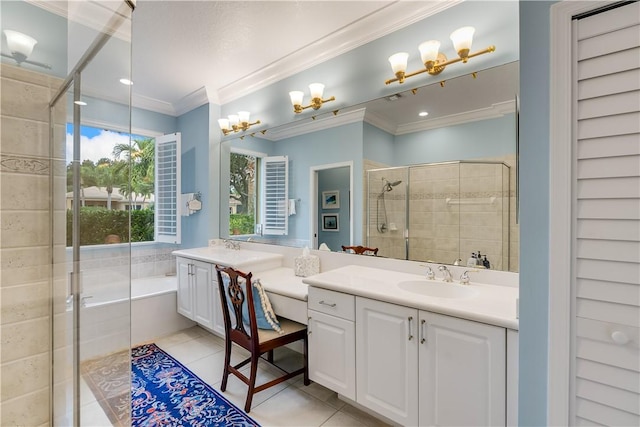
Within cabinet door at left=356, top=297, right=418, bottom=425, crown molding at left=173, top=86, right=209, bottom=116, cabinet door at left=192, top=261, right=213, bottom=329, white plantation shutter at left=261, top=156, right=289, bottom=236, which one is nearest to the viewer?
cabinet door at left=356, top=297, right=418, bottom=425

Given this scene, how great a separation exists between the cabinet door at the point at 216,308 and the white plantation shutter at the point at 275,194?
775 millimetres

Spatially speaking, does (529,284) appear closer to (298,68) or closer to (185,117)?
(298,68)

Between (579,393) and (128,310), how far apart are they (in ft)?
5.92

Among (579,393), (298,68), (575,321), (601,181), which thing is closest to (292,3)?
(298,68)

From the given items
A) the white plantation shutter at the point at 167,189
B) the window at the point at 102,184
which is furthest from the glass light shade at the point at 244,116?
the window at the point at 102,184

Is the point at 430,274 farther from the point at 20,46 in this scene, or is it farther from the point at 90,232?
the point at 20,46

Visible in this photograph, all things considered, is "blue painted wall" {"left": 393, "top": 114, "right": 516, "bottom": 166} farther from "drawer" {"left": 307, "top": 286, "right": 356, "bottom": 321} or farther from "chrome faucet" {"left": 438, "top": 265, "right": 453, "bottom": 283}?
"drawer" {"left": 307, "top": 286, "right": 356, "bottom": 321}

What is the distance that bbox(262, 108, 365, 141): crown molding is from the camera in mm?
2374

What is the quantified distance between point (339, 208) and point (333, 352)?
3.74 ft

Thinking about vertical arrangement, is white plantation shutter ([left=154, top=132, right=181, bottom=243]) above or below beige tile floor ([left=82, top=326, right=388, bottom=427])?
above

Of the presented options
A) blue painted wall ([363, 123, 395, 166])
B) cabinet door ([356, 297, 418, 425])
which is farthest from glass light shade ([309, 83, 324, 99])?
A: cabinet door ([356, 297, 418, 425])

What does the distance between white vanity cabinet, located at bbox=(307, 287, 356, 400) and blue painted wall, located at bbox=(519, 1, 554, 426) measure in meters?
0.89

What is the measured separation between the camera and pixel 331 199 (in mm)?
2510

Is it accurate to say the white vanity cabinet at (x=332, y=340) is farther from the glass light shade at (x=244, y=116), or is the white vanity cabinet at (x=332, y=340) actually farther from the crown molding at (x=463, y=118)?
the glass light shade at (x=244, y=116)
